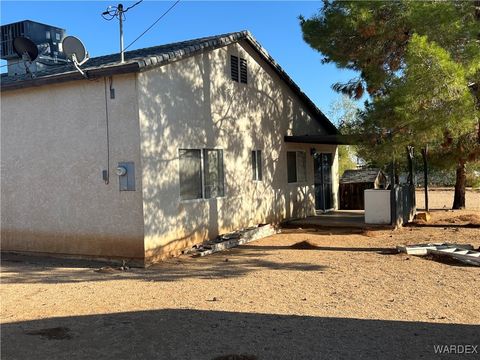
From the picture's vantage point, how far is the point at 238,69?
13.6 m

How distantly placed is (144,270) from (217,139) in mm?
4171

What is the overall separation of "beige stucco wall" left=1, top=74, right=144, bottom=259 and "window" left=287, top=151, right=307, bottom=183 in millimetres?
7519

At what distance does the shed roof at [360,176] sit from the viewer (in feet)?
70.6

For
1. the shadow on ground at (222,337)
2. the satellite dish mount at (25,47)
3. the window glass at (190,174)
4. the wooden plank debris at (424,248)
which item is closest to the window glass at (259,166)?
the window glass at (190,174)

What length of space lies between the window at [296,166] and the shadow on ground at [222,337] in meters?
10.4

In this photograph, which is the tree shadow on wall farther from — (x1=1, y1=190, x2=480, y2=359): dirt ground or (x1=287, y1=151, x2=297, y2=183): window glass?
(x1=1, y1=190, x2=480, y2=359): dirt ground

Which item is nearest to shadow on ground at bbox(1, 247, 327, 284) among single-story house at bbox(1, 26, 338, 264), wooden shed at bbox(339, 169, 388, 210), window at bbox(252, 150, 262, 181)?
single-story house at bbox(1, 26, 338, 264)

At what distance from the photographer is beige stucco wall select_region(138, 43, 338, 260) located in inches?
397

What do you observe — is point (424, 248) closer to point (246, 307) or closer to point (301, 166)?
point (246, 307)

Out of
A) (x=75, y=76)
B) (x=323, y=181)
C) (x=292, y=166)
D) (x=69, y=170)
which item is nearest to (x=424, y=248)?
(x=292, y=166)

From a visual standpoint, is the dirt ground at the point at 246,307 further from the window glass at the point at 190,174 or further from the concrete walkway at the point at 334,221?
the concrete walkway at the point at 334,221

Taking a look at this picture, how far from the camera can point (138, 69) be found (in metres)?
9.36

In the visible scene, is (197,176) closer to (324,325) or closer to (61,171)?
(61,171)

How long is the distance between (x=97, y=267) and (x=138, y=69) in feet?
12.7
